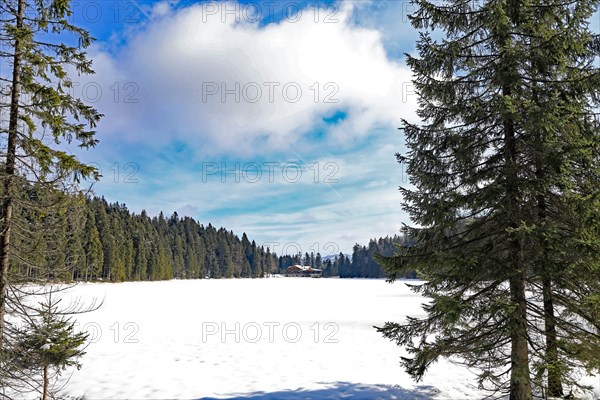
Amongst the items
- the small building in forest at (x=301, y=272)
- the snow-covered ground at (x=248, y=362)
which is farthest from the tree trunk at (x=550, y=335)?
the small building in forest at (x=301, y=272)

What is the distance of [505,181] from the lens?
657 cm

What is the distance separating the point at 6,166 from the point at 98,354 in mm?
9550

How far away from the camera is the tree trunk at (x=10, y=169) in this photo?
636 centimetres

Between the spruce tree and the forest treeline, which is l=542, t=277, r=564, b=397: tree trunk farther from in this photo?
the forest treeline

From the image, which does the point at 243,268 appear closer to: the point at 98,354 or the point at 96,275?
the point at 96,275

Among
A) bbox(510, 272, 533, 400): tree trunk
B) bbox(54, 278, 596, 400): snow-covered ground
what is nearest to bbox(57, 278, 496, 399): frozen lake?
bbox(54, 278, 596, 400): snow-covered ground

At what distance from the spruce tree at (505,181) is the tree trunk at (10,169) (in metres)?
7.03

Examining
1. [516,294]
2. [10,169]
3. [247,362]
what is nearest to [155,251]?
[247,362]

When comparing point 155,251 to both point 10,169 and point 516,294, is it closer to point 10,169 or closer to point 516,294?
point 10,169

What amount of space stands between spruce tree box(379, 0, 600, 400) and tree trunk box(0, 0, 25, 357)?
277 inches

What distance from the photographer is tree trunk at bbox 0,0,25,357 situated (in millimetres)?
6363

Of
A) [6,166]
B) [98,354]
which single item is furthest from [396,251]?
[98,354]

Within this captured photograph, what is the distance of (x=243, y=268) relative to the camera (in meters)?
118

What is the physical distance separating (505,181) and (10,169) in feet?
29.2
